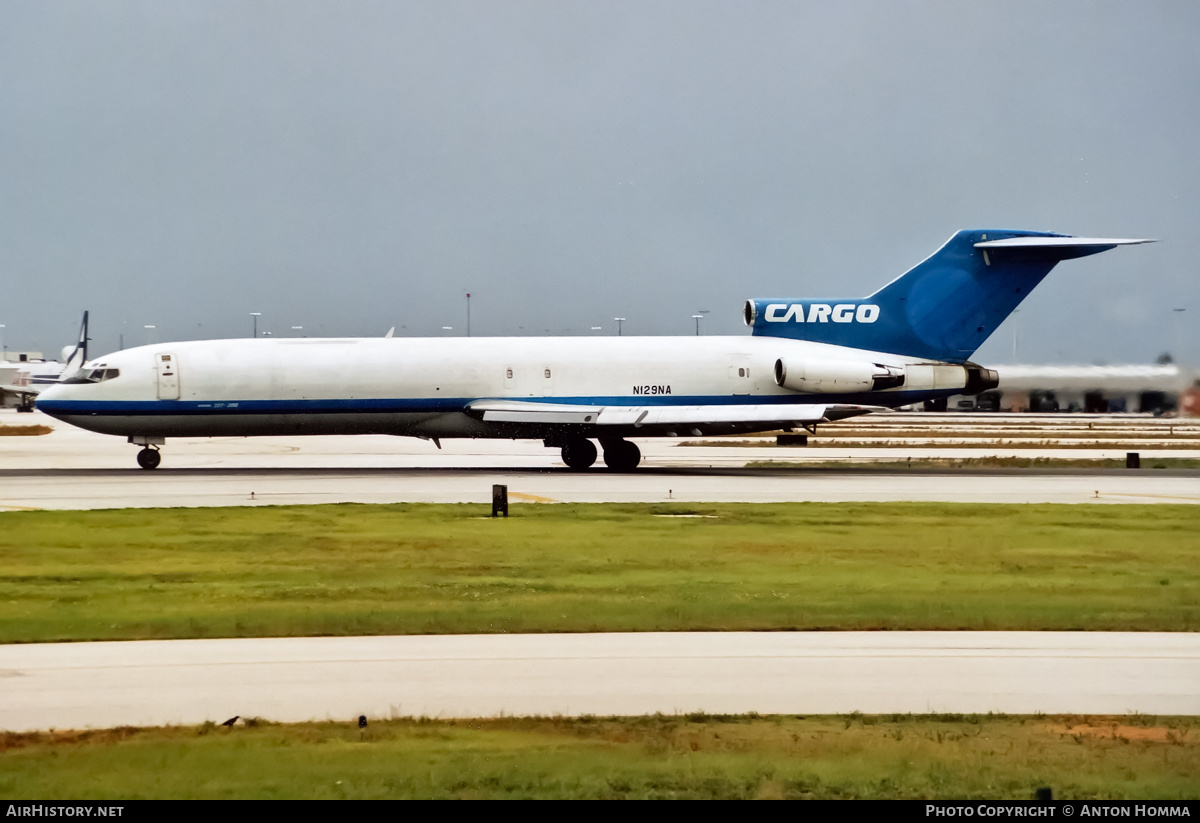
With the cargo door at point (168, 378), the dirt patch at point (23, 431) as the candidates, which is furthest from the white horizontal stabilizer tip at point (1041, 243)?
the dirt patch at point (23, 431)

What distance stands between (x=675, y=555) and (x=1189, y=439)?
5416 centimetres

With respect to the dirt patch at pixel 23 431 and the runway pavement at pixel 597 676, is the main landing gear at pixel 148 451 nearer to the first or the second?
the runway pavement at pixel 597 676

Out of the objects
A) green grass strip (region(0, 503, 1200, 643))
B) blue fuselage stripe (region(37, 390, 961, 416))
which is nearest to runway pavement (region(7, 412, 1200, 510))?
blue fuselage stripe (region(37, 390, 961, 416))

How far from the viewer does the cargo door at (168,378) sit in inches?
1574

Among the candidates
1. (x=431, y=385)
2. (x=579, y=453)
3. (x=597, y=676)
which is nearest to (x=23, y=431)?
(x=431, y=385)

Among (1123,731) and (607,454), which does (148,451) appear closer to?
(607,454)

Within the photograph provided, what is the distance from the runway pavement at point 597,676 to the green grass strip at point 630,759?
1.64ft

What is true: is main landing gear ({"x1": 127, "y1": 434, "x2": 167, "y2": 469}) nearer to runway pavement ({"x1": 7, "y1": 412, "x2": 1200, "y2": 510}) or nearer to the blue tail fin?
runway pavement ({"x1": 7, "y1": 412, "x2": 1200, "y2": 510})

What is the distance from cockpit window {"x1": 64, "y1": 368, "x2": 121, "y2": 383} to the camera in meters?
40.3

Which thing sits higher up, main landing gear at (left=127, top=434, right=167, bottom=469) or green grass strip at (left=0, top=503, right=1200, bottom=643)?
main landing gear at (left=127, top=434, right=167, bottom=469)

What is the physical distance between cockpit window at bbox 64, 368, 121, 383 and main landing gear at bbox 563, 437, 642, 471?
13464 mm

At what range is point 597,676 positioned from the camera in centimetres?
1291

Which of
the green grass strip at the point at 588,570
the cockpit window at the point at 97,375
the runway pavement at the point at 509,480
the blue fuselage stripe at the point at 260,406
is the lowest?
the green grass strip at the point at 588,570
